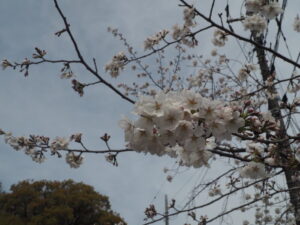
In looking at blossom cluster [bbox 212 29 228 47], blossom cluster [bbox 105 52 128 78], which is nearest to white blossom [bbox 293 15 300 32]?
blossom cluster [bbox 212 29 228 47]

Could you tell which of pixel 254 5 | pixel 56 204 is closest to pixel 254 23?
pixel 254 5

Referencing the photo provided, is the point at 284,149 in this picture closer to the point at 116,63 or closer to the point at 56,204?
the point at 116,63

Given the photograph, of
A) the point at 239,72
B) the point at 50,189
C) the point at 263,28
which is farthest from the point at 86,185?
the point at 263,28

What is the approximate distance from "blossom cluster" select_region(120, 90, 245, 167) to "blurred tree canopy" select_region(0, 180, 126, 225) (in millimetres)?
13353

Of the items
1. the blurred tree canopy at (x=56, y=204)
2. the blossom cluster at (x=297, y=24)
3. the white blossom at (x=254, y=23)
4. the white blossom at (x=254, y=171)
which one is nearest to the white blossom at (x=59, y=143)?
the white blossom at (x=254, y=171)

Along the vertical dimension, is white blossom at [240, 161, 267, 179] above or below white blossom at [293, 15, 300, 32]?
below

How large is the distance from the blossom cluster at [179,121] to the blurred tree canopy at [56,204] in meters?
13.4

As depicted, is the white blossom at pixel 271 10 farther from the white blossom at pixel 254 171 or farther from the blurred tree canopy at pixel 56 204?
the blurred tree canopy at pixel 56 204

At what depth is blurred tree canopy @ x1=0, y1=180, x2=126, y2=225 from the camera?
Result: 13.7 meters

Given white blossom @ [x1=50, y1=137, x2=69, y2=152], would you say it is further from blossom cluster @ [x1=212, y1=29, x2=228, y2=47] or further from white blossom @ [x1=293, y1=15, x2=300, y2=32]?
white blossom @ [x1=293, y1=15, x2=300, y2=32]

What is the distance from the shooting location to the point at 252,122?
151 cm

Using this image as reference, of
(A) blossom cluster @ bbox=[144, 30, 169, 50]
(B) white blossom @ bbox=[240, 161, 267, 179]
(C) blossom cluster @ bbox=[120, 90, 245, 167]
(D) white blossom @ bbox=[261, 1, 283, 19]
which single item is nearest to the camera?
(C) blossom cluster @ bbox=[120, 90, 245, 167]

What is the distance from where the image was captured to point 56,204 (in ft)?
47.4

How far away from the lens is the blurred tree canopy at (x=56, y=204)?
44.9 ft
